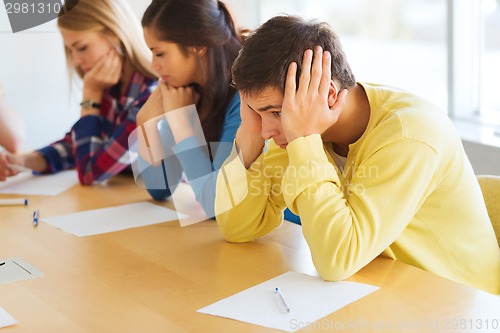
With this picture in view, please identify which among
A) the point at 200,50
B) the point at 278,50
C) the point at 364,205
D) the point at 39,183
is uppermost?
the point at 278,50

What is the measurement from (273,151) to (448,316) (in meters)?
0.64

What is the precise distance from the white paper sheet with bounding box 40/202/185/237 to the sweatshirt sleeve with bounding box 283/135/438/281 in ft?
1.87

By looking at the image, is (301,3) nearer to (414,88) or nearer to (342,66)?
(414,88)

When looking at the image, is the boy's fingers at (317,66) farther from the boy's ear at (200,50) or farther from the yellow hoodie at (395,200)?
the boy's ear at (200,50)

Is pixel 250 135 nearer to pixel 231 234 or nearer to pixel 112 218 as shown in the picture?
pixel 231 234

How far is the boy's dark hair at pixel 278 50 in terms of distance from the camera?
136cm

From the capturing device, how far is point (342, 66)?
1.41 meters

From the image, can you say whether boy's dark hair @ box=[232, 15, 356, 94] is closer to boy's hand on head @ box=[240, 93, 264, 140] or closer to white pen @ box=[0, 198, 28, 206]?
boy's hand on head @ box=[240, 93, 264, 140]

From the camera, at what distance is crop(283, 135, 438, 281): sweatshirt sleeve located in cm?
129

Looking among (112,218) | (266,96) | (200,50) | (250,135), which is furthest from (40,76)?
(266,96)

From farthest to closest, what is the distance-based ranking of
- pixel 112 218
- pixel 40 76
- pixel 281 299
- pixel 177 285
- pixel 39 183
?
pixel 40 76 → pixel 39 183 → pixel 112 218 → pixel 177 285 → pixel 281 299

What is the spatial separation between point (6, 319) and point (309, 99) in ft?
2.20

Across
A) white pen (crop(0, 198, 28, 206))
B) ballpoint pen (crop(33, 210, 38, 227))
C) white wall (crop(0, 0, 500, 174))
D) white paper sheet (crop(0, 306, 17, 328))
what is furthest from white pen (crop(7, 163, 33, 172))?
white paper sheet (crop(0, 306, 17, 328))

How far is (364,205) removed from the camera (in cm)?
130
